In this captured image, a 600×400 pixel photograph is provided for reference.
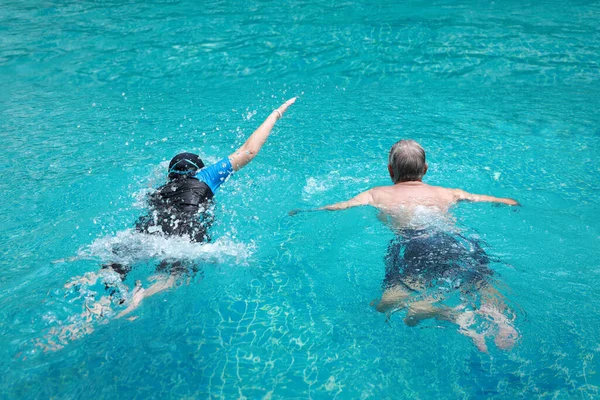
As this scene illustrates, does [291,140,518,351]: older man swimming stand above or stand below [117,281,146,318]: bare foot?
above

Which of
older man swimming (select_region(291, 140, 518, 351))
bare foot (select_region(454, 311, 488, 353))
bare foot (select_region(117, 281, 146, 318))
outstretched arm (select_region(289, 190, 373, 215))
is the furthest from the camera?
outstretched arm (select_region(289, 190, 373, 215))

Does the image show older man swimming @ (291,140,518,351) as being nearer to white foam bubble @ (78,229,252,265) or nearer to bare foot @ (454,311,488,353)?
bare foot @ (454,311,488,353)

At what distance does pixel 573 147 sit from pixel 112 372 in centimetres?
563

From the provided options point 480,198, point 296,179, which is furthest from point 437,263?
point 296,179

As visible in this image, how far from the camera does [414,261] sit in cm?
360

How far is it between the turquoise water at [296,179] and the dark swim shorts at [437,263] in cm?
30

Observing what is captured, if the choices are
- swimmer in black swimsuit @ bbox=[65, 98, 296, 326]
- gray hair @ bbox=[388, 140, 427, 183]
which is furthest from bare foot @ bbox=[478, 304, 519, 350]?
swimmer in black swimsuit @ bbox=[65, 98, 296, 326]

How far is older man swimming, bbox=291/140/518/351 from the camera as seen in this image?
11.1 feet

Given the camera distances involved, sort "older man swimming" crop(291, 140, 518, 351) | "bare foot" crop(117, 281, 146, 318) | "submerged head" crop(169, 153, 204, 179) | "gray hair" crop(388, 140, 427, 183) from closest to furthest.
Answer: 1. "older man swimming" crop(291, 140, 518, 351)
2. "bare foot" crop(117, 281, 146, 318)
3. "gray hair" crop(388, 140, 427, 183)
4. "submerged head" crop(169, 153, 204, 179)

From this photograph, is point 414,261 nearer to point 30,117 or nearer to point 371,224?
point 371,224

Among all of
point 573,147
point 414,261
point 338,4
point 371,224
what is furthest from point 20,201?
point 338,4

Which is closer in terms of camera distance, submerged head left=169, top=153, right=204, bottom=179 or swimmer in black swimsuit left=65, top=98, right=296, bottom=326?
swimmer in black swimsuit left=65, top=98, right=296, bottom=326

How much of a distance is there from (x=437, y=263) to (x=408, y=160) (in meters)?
0.81

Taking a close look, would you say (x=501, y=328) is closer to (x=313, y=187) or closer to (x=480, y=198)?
(x=480, y=198)
